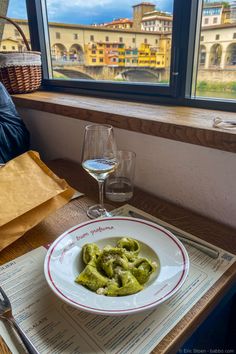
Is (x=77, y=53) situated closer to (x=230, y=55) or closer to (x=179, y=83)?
(x=179, y=83)

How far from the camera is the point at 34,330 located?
15.5 inches

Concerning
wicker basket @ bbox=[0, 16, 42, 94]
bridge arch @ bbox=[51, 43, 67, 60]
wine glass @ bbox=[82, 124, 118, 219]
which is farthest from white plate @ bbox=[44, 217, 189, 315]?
bridge arch @ bbox=[51, 43, 67, 60]

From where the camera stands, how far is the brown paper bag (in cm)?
57

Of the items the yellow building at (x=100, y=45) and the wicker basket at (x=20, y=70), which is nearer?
the yellow building at (x=100, y=45)

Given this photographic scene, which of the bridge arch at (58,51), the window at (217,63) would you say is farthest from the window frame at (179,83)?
the bridge arch at (58,51)

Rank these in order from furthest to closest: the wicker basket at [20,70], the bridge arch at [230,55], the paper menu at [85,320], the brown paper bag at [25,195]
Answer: the wicker basket at [20,70] < the bridge arch at [230,55] < the brown paper bag at [25,195] < the paper menu at [85,320]

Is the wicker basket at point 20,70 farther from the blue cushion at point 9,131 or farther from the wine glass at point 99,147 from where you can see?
the wine glass at point 99,147

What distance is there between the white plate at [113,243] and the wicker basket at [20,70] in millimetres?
885

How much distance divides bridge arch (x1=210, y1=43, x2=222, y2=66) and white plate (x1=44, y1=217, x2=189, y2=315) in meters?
0.52

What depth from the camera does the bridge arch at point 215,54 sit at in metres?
0.79

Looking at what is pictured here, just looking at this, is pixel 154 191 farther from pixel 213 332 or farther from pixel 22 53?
pixel 22 53

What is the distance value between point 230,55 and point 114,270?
0.65 meters

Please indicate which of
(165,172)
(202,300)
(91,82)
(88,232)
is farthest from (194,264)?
(91,82)

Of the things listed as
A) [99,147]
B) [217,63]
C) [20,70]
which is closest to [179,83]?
[217,63]
